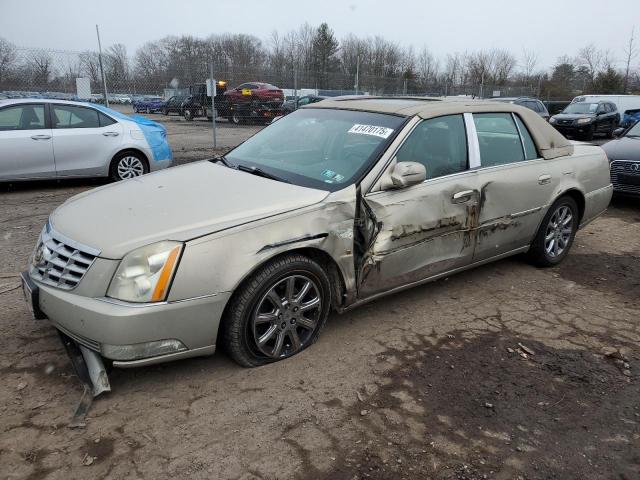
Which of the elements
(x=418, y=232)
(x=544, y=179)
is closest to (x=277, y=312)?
(x=418, y=232)

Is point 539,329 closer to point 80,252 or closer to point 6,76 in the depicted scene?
point 80,252

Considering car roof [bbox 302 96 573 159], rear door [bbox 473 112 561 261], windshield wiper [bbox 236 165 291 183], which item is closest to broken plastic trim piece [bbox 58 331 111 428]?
windshield wiper [bbox 236 165 291 183]

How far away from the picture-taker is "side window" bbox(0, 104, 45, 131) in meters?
7.52

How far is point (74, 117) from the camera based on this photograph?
7.98 metres

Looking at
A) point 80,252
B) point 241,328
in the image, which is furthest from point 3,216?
point 241,328

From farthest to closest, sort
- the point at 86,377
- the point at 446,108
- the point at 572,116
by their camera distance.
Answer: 1. the point at 572,116
2. the point at 446,108
3. the point at 86,377

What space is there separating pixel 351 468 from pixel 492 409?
96 cm

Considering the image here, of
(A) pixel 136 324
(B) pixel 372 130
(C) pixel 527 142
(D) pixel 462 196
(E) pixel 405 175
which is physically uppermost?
(B) pixel 372 130

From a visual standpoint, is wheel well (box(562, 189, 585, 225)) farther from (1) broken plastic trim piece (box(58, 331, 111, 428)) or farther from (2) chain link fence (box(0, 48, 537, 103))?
(2) chain link fence (box(0, 48, 537, 103))

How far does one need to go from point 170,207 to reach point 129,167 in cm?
569

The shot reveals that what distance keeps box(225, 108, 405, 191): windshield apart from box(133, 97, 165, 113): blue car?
51.2 feet

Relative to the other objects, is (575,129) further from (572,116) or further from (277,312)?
(277,312)

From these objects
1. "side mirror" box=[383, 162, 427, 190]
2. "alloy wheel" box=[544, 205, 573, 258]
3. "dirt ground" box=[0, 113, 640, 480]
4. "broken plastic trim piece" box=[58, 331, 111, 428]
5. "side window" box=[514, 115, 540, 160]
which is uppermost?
"side window" box=[514, 115, 540, 160]

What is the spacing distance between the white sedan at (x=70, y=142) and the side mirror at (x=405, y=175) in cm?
596
